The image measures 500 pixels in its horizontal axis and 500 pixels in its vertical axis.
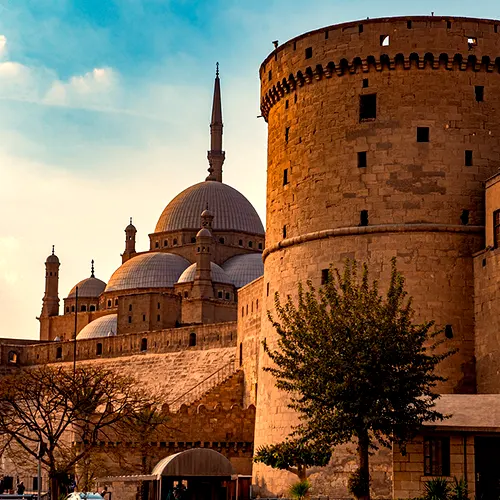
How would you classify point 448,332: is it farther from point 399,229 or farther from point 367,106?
point 367,106

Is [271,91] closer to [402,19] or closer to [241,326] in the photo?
[402,19]

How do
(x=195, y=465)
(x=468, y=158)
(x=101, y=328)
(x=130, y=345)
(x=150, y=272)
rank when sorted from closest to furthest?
(x=468, y=158), (x=195, y=465), (x=130, y=345), (x=101, y=328), (x=150, y=272)

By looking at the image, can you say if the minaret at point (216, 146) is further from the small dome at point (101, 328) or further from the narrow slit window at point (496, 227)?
the narrow slit window at point (496, 227)

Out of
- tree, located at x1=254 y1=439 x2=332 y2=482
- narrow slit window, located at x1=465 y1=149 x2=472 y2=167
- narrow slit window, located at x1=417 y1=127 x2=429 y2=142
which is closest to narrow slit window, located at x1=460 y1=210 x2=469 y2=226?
narrow slit window, located at x1=465 y1=149 x2=472 y2=167

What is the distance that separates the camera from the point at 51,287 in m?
95.2

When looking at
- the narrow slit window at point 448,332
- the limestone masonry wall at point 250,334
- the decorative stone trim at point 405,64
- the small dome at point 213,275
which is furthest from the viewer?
the small dome at point 213,275

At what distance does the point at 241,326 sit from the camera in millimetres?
46594

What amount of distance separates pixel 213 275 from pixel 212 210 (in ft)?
33.5

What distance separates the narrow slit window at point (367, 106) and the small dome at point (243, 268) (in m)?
52.4

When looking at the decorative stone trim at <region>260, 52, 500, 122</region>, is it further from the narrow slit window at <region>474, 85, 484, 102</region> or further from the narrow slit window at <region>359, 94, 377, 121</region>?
the narrow slit window at <region>359, 94, 377, 121</region>

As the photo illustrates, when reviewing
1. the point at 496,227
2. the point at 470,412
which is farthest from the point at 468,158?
the point at 470,412

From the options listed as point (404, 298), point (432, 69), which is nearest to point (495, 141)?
point (432, 69)

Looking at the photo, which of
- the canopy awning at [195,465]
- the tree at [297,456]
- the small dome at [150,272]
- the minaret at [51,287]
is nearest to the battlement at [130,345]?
the small dome at [150,272]

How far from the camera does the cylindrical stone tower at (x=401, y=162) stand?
29.1 meters
